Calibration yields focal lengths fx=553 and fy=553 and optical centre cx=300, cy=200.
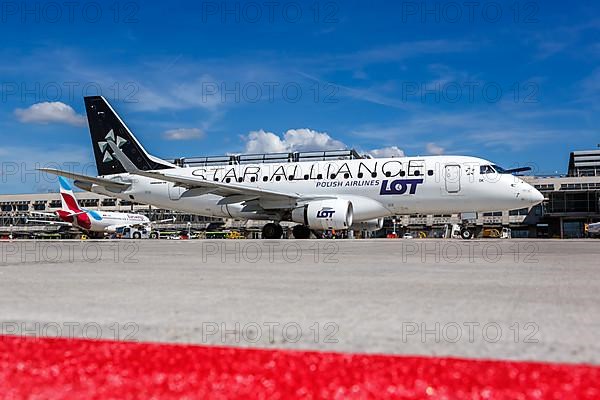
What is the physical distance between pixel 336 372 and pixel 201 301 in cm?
229

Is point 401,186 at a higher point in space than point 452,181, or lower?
lower

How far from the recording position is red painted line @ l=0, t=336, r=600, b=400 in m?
2.12

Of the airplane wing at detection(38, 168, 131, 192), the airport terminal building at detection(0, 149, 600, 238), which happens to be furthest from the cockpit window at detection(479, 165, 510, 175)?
the airport terminal building at detection(0, 149, 600, 238)

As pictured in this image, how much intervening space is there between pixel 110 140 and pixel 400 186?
15538 mm

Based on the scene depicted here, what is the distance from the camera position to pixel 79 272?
7.23m

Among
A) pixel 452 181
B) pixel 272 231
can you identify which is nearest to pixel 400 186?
pixel 452 181

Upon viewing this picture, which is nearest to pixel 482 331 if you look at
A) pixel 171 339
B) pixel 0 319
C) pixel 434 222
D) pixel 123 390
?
pixel 171 339

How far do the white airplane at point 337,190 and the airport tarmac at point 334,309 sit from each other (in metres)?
14.7

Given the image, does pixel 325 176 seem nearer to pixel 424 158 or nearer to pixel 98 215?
pixel 424 158

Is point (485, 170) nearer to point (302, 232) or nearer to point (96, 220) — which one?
point (302, 232)

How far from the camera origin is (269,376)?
2336mm

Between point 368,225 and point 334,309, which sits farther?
point 368,225

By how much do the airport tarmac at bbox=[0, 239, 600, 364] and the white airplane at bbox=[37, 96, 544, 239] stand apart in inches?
579

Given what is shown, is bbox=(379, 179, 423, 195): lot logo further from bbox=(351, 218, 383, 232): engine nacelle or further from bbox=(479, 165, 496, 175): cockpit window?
bbox=(351, 218, 383, 232): engine nacelle
